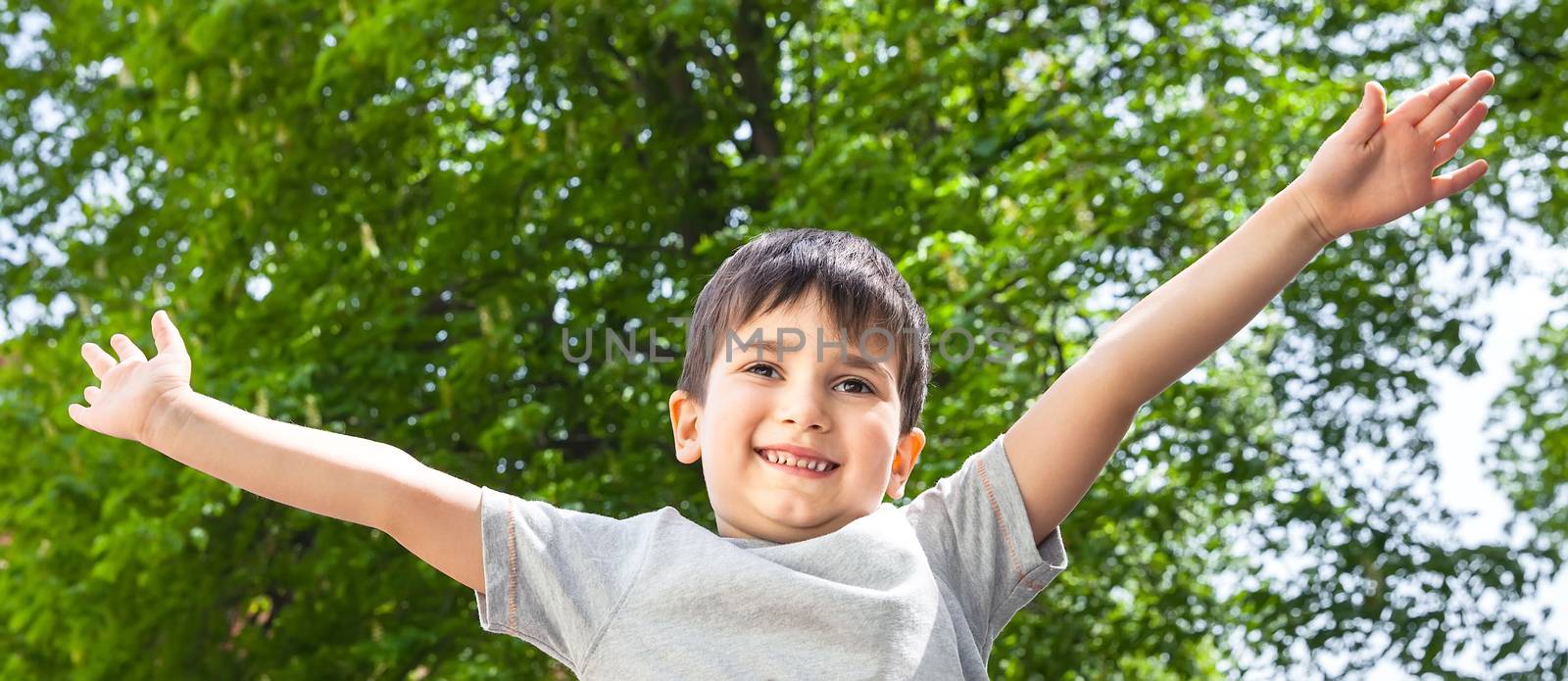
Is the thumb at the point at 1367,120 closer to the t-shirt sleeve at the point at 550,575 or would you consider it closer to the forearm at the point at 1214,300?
the forearm at the point at 1214,300

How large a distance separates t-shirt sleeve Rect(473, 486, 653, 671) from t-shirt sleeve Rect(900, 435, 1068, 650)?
35cm

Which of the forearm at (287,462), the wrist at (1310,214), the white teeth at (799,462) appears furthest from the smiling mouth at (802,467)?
the wrist at (1310,214)

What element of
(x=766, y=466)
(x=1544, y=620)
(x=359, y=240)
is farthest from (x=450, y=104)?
(x=766, y=466)

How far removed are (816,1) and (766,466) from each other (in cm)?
563

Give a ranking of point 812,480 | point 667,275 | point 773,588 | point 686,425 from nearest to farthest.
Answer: point 773,588
point 812,480
point 686,425
point 667,275

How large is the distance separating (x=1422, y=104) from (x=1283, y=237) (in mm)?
207

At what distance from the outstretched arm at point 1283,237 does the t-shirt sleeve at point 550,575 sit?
1.74 feet

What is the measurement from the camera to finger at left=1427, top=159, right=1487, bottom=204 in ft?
5.14

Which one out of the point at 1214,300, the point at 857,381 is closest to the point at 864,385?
the point at 857,381

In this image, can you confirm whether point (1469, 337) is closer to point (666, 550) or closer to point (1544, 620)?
point (1544, 620)

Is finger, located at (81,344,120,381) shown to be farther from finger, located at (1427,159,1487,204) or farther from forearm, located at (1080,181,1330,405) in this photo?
finger, located at (1427,159,1487,204)

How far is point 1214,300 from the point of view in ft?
5.16

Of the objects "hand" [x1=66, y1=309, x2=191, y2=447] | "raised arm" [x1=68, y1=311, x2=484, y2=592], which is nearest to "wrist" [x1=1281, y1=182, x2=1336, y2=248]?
"raised arm" [x1=68, y1=311, x2=484, y2=592]

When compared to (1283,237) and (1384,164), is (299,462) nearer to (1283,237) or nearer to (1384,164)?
(1283,237)
